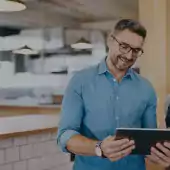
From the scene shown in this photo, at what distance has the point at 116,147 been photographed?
1.42 metres

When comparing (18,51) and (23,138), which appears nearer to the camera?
(23,138)

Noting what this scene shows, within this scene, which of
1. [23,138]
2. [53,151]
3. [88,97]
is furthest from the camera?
[53,151]

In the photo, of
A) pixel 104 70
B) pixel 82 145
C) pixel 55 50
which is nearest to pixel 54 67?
pixel 55 50

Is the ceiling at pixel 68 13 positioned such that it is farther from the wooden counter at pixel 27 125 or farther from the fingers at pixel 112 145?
the fingers at pixel 112 145

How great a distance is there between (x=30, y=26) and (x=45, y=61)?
0.31 meters

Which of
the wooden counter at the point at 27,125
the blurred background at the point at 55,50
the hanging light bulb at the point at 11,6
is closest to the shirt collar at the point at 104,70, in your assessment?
the wooden counter at the point at 27,125

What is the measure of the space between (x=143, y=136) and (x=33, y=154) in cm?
119

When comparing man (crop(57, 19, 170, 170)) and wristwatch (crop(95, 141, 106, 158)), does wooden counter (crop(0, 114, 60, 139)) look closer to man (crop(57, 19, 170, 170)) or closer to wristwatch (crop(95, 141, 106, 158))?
man (crop(57, 19, 170, 170))

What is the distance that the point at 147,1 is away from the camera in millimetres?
3164

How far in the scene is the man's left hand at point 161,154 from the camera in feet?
4.88

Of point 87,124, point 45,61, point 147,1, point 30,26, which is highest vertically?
point 147,1

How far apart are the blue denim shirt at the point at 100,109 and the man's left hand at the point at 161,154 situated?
0.47 ft

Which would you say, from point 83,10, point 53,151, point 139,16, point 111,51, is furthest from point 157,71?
point 111,51

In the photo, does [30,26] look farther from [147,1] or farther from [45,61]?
[147,1]
